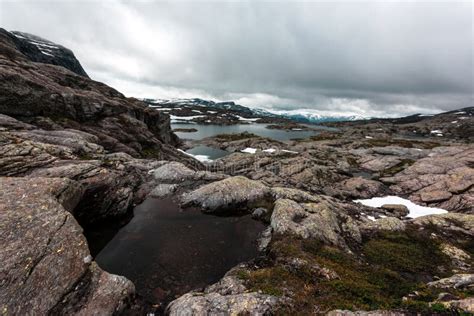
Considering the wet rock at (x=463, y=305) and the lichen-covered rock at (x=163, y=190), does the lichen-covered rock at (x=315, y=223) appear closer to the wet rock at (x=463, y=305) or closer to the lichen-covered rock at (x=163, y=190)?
the wet rock at (x=463, y=305)

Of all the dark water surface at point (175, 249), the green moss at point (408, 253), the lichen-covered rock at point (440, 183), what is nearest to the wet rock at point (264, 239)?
the dark water surface at point (175, 249)

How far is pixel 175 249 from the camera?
16.6 meters

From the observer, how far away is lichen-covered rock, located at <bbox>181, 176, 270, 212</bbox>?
2254 centimetres

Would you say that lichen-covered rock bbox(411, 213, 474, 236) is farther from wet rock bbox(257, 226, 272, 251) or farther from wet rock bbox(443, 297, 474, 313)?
wet rock bbox(257, 226, 272, 251)

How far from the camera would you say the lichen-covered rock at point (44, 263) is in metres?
8.81

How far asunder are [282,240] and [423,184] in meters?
52.4

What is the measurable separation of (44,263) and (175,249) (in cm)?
827

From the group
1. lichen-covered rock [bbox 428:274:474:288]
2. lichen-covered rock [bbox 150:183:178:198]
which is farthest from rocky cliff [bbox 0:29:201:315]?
lichen-covered rock [bbox 428:274:474:288]

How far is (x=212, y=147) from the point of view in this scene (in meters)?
118

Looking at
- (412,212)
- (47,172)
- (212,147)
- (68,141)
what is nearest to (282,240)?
(47,172)

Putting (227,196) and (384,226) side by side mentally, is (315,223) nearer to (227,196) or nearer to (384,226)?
(384,226)

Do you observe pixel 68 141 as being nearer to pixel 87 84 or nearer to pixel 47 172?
pixel 47 172

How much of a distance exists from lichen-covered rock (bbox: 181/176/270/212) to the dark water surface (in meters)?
1.26

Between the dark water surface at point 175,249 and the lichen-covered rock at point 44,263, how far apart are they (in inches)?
113
